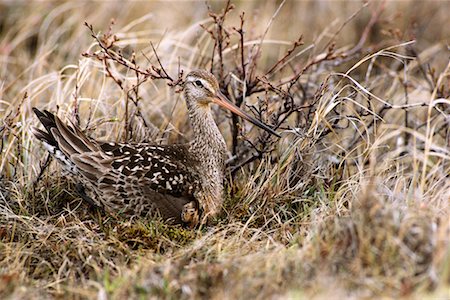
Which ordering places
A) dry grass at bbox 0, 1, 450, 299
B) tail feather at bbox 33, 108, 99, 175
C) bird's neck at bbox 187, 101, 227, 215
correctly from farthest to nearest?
bird's neck at bbox 187, 101, 227, 215, tail feather at bbox 33, 108, 99, 175, dry grass at bbox 0, 1, 450, 299

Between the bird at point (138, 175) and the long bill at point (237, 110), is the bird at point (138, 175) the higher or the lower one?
the lower one

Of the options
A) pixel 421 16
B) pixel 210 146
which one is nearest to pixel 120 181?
pixel 210 146

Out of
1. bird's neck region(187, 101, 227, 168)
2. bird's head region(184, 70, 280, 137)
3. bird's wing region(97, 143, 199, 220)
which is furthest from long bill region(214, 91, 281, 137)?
bird's wing region(97, 143, 199, 220)

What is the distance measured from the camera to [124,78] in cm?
626

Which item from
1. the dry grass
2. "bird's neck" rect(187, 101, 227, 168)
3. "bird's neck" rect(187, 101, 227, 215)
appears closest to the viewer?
the dry grass

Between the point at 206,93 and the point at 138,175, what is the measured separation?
79 cm

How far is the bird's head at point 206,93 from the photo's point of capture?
5277 millimetres

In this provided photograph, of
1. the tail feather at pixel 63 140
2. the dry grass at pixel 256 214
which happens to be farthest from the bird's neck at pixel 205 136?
the tail feather at pixel 63 140

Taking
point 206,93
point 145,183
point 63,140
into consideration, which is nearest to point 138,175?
point 145,183

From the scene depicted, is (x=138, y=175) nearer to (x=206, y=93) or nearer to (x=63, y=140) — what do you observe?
(x=63, y=140)

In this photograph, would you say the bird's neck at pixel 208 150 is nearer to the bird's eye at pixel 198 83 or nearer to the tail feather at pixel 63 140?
the bird's eye at pixel 198 83

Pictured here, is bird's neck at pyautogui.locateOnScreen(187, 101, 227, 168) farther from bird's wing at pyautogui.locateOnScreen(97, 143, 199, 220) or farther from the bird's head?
bird's wing at pyautogui.locateOnScreen(97, 143, 199, 220)

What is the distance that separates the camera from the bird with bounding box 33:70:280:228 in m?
4.98

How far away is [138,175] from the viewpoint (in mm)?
5008
